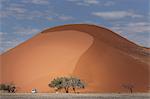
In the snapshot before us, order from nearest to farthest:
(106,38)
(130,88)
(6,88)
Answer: (6,88), (130,88), (106,38)

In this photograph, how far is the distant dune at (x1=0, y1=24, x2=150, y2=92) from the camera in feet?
262

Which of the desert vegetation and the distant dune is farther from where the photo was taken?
the distant dune

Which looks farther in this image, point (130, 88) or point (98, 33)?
point (98, 33)

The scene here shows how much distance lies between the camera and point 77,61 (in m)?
83.4

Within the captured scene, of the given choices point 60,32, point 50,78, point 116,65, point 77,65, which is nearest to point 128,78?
A: point 116,65

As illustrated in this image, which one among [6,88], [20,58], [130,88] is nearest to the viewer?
[6,88]

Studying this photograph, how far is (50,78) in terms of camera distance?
262ft

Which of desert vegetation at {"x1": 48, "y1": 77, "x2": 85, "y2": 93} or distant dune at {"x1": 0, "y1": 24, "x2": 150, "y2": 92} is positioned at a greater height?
distant dune at {"x1": 0, "y1": 24, "x2": 150, "y2": 92}

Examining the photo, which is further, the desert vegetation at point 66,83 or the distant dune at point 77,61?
the distant dune at point 77,61

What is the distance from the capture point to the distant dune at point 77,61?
79.9 metres

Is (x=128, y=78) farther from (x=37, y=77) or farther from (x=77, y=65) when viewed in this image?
(x=37, y=77)

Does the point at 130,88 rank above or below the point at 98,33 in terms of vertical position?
below

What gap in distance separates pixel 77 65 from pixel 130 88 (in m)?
12.0

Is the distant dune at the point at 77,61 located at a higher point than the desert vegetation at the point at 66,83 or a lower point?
higher
